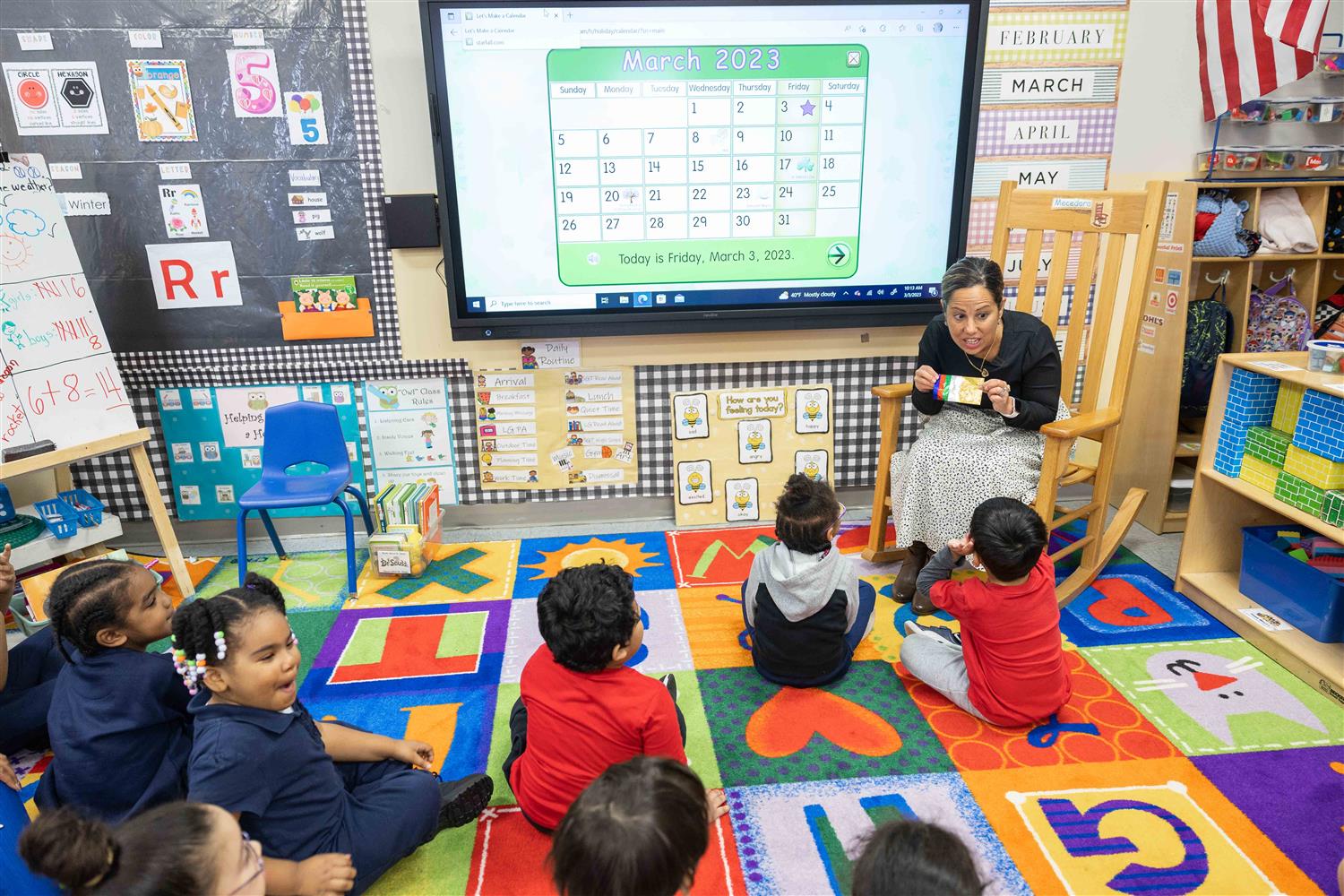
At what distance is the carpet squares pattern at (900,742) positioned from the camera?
5.95 ft

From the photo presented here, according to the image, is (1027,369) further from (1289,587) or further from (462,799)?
(462,799)

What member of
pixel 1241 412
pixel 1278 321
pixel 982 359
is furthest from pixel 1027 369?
pixel 1278 321

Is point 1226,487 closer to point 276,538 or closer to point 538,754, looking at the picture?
point 538,754

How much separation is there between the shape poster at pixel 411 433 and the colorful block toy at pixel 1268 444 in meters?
2.91

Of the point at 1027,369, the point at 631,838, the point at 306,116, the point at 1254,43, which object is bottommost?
the point at 631,838

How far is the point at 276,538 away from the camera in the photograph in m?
3.37

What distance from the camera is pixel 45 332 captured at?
9.17ft

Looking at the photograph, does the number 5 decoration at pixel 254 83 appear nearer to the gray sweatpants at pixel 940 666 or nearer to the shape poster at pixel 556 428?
the shape poster at pixel 556 428

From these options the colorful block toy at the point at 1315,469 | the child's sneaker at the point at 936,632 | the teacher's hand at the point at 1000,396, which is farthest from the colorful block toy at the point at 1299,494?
the child's sneaker at the point at 936,632

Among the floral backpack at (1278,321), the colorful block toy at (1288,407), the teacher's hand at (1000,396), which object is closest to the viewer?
the colorful block toy at (1288,407)

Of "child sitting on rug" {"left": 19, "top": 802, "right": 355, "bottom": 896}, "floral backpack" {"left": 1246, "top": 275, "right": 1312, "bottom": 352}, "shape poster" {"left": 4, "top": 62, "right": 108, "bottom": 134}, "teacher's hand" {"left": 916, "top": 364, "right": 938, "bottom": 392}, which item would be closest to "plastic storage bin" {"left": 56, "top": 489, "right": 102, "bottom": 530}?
"shape poster" {"left": 4, "top": 62, "right": 108, "bottom": 134}

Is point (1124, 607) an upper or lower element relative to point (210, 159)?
lower

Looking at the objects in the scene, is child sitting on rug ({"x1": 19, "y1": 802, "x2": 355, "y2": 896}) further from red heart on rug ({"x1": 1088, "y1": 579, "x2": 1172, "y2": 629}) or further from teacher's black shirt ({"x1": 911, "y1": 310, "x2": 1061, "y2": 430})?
red heart on rug ({"x1": 1088, "y1": 579, "x2": 1172, "y2": 629})

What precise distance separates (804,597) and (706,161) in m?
1.77
